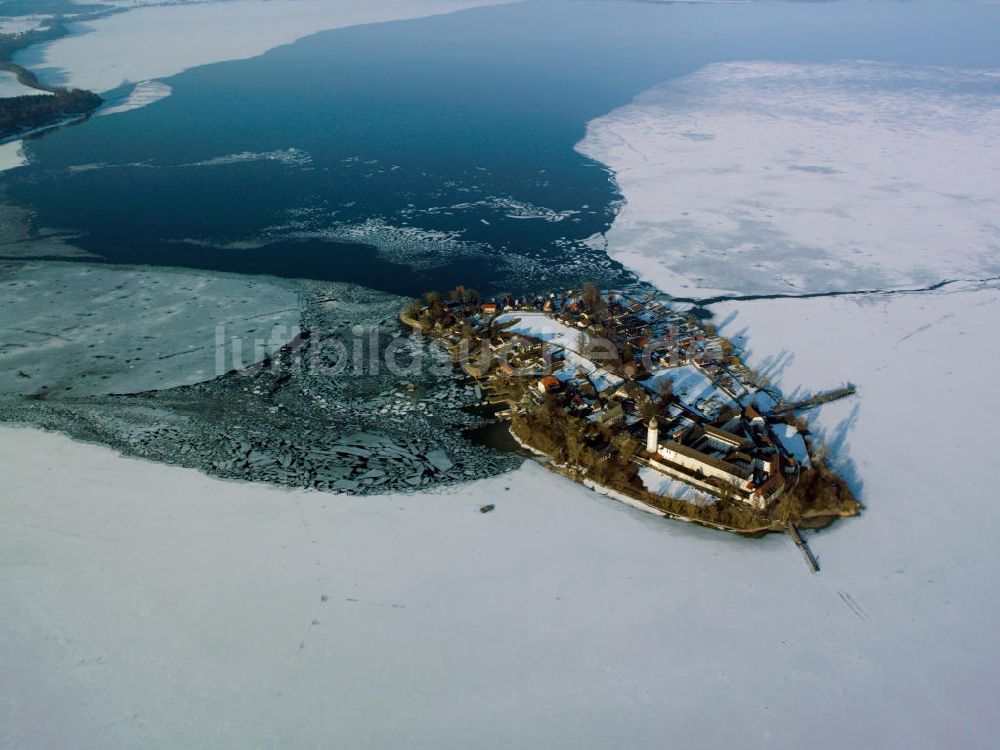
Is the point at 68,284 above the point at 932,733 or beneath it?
above

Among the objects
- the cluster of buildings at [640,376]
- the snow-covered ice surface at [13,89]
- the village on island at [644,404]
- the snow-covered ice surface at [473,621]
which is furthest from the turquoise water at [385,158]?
the snow-covered ice surface at [473,621]

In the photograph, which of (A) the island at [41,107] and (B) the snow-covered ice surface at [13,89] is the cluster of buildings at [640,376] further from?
(B) the snow-covered ice surface at [13,89]

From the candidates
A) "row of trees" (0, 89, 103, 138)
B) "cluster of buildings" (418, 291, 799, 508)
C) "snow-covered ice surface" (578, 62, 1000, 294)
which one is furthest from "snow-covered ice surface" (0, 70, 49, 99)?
"cluster of buildings" (418, 291, 799, 508)

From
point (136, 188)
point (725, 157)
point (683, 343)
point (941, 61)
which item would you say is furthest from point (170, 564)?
point (941, 61)

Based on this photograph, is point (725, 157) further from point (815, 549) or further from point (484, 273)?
point (815, 549)

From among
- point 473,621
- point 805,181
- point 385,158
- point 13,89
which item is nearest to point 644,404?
point 473,621

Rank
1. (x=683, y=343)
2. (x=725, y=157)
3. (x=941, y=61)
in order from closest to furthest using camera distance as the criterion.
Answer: (x=683, y=343)
(x=725, y=157)
(x=941, y=61)

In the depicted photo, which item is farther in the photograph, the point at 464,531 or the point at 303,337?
the point at 303,337
